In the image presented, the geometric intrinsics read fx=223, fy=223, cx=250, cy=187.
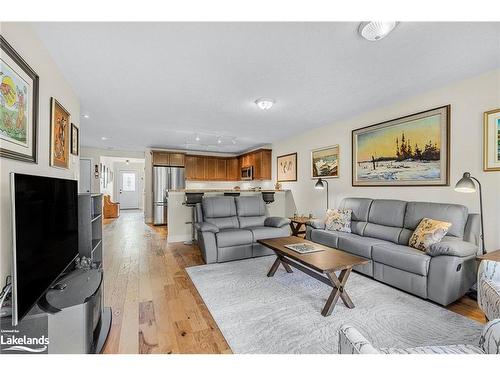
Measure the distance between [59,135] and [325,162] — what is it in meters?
4.07

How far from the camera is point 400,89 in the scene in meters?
2.78

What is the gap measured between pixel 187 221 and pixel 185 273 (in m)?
1.93

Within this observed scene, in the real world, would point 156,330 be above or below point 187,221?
below

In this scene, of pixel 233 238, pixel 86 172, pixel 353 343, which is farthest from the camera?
pixel 86 172

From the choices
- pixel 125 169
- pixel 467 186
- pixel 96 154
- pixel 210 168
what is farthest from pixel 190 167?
pixel 467 186

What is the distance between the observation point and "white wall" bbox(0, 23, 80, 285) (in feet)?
4.28

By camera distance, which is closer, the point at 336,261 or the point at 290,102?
the point at 336,261

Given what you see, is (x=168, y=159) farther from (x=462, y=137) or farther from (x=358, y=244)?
(x=462, y=137)

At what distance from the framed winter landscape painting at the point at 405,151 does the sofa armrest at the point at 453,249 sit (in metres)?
0.89

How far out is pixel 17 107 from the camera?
1402 millimetres

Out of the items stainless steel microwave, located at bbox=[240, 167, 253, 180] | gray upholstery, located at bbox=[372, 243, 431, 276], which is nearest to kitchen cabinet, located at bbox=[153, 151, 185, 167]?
stainless steel microwave, located at bbox=[240, 167, 253, 180]

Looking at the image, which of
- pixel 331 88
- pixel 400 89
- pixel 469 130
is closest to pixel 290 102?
pixel 331 88

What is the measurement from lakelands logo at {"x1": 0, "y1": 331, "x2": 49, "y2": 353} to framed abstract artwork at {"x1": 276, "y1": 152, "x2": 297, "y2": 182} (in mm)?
4802
